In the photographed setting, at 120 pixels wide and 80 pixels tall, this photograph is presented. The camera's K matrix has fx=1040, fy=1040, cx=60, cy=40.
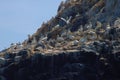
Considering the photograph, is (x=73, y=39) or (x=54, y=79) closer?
(x=54, y=79)

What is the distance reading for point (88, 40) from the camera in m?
187

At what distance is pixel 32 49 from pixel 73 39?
9.18 m

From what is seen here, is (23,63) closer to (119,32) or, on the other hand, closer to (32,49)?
(32,49)

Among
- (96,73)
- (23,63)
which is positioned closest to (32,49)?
(23,63)

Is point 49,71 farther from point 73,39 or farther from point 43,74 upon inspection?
point 73,39

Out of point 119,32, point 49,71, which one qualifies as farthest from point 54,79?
point 119,32

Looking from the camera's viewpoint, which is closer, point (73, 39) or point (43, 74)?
point (43, 74)

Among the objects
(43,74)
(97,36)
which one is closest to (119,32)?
(97,36)

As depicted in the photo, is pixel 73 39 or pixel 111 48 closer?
pixel 111 48

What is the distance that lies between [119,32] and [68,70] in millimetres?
13011

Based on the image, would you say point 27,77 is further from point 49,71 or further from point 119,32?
point 119,32

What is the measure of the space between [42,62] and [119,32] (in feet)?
48.9

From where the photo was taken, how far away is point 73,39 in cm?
19325

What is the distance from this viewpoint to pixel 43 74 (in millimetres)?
181250
